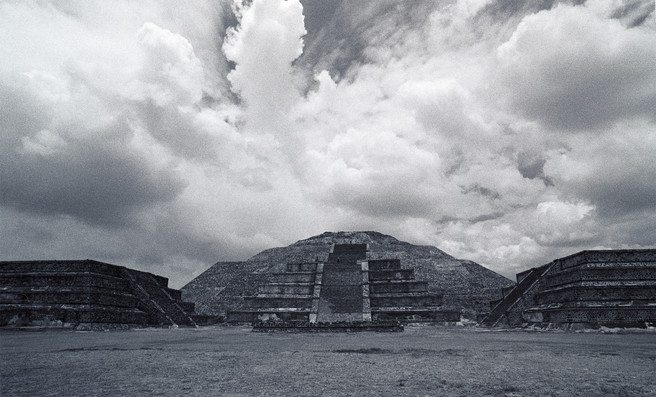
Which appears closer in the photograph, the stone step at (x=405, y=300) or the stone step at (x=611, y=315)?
the stone step at (x=611, y=315)

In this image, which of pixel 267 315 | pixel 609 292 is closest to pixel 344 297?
pixel 267 315

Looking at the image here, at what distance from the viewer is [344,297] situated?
20.8 meters

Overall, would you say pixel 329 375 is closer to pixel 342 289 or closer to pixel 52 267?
pixel 52 267

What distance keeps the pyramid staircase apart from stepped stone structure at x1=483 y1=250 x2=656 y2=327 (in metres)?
4.93

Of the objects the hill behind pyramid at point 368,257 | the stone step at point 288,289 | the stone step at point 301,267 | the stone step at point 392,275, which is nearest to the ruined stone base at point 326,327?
the stone step at point 288,289

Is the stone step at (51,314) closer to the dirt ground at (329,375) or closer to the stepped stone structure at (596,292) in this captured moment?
the dirt ground at (329,375)

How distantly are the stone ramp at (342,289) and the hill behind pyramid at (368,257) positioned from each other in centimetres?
126

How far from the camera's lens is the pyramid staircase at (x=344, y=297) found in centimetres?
1892

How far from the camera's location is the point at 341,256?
93.2 feet

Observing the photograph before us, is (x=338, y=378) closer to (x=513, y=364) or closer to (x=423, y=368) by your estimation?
(x=423, y=368)

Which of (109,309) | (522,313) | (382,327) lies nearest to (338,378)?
(382,327)

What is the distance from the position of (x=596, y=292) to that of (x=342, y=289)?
12.3 m

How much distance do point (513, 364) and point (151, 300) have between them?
16496mm

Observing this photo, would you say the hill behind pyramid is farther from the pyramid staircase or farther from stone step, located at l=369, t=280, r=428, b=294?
stone step, located at l=369, t=280, r=428, b=294
